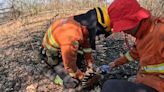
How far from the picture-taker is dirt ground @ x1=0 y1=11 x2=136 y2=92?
500 cm

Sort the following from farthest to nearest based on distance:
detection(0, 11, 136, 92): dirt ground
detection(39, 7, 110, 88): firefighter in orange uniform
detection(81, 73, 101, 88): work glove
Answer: detection(0, 11, 136, 92): dirt ground, detection(81, 73, 101, 88): work glove, detection(39, 7, 110, 88): firefighter in orange uniform

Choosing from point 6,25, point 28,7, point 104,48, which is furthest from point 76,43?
point 28,7

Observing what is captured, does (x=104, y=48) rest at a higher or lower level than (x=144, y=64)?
lower

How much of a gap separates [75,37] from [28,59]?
147 centimetres

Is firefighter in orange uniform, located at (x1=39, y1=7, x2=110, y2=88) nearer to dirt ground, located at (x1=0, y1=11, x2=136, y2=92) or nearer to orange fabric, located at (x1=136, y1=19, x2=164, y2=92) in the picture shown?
dirt ground, located at (x1=0, y1=11, x2=136, y2=92)

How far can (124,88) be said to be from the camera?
3.62 meters

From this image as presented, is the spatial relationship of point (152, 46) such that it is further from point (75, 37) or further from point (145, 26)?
point (75, 37)

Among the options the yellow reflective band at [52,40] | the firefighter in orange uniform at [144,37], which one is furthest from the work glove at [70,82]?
the firefighter in orange uniform at [144,37]

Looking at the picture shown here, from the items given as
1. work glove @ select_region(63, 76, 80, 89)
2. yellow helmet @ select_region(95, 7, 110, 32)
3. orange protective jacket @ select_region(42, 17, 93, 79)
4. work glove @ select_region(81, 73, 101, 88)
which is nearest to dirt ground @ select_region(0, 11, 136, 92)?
work glove @ select_region(63, 76, 80, 89)

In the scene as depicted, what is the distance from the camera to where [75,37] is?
450cm

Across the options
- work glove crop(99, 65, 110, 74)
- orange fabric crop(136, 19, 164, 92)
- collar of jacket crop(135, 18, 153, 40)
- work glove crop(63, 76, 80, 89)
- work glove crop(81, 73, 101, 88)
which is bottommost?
work glove crop(63, 76, 80, 89)

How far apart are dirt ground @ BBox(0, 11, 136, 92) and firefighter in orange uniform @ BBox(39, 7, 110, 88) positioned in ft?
1.11

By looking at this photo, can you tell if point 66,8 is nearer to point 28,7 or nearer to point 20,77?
point 28,7

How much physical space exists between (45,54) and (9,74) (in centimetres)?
55
